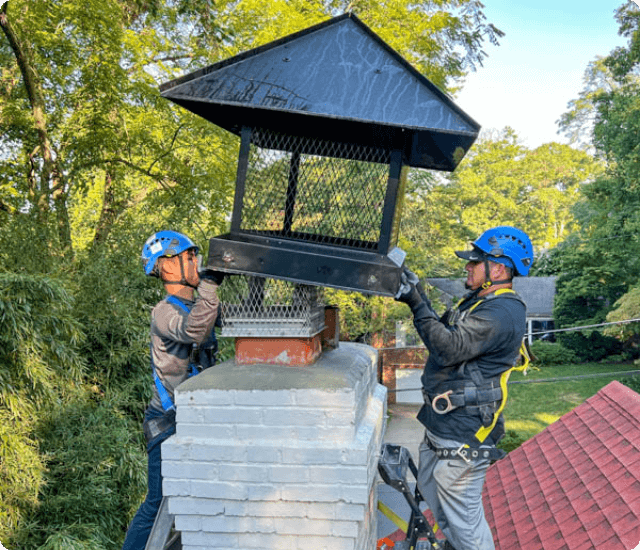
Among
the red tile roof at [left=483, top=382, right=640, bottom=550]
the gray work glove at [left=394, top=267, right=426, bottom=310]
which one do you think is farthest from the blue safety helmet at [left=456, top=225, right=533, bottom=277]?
the red tile roof at [left=483, top=382, right=640, bottom=550]

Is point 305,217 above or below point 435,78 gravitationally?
below

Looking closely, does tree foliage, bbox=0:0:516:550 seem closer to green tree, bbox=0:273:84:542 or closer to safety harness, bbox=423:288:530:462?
green tree, bbox=0:273:84:542

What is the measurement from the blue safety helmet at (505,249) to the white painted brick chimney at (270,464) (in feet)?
3.53

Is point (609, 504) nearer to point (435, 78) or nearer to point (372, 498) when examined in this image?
point (372, 498)

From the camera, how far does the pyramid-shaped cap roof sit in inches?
92.3

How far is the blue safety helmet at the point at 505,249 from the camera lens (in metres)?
3.07

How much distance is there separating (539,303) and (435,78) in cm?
2781

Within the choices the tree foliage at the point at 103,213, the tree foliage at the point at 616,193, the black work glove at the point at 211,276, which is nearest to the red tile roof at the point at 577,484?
the black work glove at the point at 211,276

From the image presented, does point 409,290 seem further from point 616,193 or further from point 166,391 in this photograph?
point 616,193

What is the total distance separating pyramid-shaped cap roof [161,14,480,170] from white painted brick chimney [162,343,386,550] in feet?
3.57

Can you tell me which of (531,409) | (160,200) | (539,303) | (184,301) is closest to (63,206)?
(160,200)

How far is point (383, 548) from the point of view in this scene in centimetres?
338

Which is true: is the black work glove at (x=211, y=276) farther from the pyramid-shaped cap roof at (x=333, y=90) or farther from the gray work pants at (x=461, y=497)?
the gray work pants at (x=461, y=497)

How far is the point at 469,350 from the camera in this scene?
280cm
